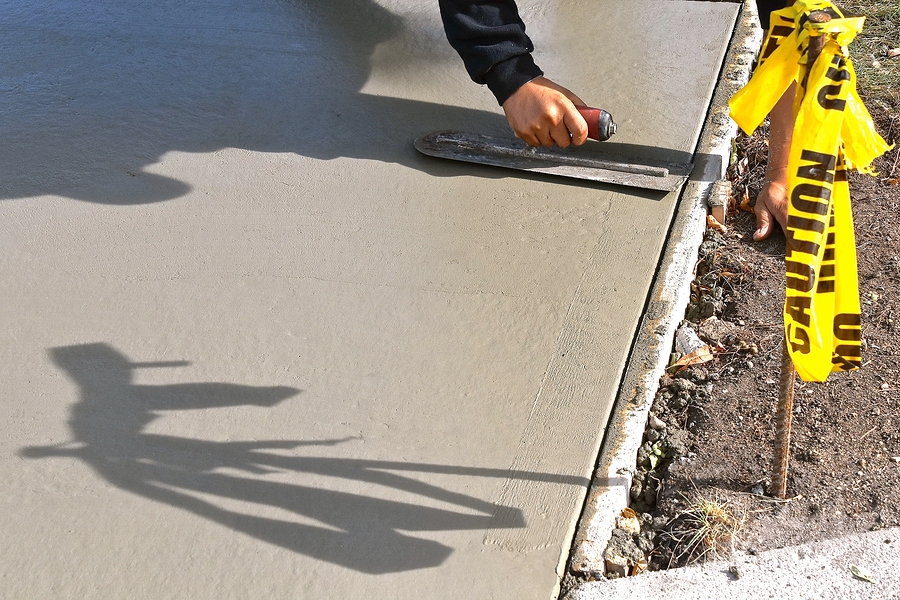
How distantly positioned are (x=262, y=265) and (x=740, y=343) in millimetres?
1223

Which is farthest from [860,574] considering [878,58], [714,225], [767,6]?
[878,58]

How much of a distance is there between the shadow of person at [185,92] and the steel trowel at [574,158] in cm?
9

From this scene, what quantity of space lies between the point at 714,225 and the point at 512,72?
2.36 ft

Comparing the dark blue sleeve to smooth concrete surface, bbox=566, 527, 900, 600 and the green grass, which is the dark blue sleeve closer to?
the green grass

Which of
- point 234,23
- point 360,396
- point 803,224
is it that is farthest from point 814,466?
point 234,23

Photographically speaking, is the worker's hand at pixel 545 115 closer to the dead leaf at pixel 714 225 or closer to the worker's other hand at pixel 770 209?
the dead leaf at pixel 714 225

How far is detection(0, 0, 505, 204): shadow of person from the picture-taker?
2.43 meters

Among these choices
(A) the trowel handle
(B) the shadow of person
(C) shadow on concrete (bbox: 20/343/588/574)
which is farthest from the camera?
(B) the shadow of person

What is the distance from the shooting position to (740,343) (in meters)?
1.86

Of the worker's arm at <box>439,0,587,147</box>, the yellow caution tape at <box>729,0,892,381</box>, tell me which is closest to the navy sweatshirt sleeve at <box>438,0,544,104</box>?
the worker's arm at <box>439,0,587,147</box>

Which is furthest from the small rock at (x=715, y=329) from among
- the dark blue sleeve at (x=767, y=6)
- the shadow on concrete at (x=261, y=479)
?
the dark blue sleeve at (x=767, y=6)

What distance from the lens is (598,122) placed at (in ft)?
6.97

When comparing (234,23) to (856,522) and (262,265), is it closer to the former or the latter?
(262,265)

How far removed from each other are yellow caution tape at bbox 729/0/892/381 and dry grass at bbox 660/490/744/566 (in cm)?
38
